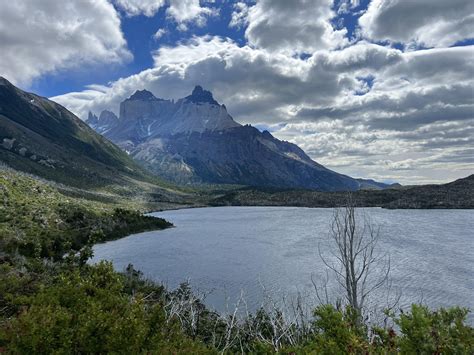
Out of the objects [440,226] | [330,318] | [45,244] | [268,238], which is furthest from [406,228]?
[330,318]

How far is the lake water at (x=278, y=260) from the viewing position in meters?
50.4

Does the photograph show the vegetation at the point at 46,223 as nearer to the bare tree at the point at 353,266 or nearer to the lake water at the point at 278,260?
the lake water at the point at 278,260

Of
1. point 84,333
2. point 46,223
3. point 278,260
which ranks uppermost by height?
point 84,333

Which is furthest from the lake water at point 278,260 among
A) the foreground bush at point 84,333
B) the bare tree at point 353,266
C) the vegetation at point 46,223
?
the foreground bush at point 84,333

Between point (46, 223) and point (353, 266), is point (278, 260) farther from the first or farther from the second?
point (46, 223)

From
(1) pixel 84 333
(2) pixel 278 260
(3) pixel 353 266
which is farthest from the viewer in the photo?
(2) pixel 278 260

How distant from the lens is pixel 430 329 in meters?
9.03

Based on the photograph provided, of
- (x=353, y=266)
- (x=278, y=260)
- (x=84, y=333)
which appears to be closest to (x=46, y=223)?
(x=278, y=260)

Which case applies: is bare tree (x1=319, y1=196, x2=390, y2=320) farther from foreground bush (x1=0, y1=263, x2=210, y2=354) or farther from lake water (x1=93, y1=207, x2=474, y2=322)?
foreground bush (x1=0, y1=263, x2=210, y2=354)

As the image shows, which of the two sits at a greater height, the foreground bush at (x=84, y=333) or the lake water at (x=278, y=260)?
the foreground bush at (x=84, y=333)

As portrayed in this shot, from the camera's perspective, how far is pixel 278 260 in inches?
2867

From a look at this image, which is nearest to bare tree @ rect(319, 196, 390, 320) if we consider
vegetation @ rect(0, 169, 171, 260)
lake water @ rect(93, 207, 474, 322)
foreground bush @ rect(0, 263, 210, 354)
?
lake water @ rect(93, 207, 474, 322)

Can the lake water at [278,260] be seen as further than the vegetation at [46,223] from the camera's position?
No

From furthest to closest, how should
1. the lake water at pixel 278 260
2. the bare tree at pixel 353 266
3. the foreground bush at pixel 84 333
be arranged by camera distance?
1. the lake water at pixel 278 260
2. the bare tree at pixel 353 266
3. the foreground bush at pixel 84 333
